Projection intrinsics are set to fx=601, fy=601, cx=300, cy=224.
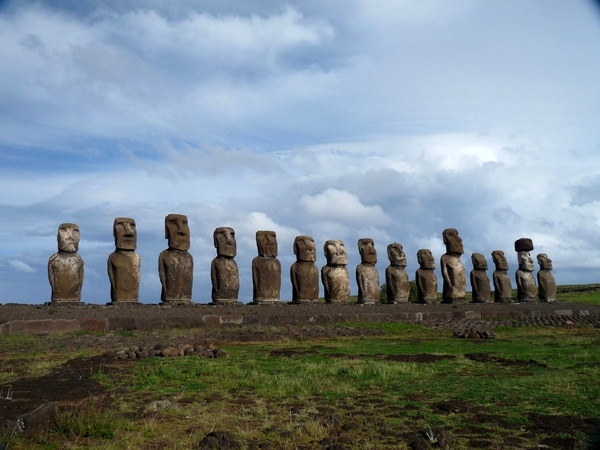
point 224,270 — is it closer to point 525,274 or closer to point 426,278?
point 426,278

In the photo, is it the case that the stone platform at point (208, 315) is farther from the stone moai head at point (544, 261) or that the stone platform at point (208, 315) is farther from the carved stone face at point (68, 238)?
the stone moai head at point (544, 261)

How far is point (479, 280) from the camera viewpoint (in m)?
27.7

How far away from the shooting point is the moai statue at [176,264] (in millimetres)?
19422

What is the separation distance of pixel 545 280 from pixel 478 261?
16.8 feet

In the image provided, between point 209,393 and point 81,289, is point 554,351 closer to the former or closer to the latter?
→ point 209,393

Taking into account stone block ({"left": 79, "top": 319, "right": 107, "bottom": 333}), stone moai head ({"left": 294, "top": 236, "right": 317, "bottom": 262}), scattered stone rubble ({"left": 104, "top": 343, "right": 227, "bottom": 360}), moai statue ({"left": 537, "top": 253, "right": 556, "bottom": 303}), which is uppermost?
stone moai head ({"left": 294, "top": 236, "right": 317, "bottom": 262})

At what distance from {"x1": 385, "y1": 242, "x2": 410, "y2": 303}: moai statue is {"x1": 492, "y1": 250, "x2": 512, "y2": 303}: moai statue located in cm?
599

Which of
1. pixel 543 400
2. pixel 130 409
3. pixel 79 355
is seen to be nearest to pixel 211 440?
pixel 130 409

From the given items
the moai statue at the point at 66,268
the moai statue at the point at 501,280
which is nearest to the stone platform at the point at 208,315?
the moai statue at the point at 66,268

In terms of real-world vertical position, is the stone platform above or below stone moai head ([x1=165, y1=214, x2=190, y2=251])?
below

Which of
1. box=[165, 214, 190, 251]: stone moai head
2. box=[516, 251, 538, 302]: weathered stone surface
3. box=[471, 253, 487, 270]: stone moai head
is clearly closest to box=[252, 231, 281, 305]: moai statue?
box=[165, 214, 190, 251]: stone moai head

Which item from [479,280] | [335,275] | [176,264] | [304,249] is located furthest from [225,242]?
[479,280]

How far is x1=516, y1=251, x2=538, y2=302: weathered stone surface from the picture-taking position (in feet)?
97.3

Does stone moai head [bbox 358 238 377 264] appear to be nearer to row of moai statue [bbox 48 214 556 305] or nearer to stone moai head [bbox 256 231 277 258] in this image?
row of moai statue [bbox 48 214 556 305]
